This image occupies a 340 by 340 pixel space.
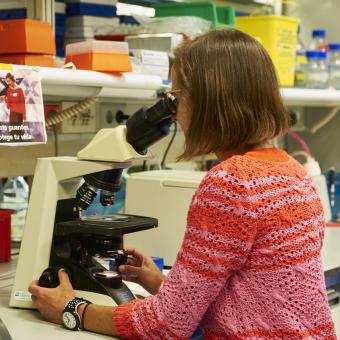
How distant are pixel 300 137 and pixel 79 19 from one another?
65.9 inches

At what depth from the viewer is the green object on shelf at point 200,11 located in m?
2.66

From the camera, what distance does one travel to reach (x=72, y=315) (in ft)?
5.01

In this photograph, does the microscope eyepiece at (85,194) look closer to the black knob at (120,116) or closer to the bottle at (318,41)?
the black knob at (120,116)

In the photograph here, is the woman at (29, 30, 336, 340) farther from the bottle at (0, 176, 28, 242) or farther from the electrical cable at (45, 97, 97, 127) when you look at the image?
the bottle at (0, 176, 28, 242)

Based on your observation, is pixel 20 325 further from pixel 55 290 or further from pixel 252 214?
pixel 252 214

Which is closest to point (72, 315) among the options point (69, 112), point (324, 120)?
point (69, 112)

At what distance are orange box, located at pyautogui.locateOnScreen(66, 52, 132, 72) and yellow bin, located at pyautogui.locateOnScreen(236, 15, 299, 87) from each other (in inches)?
38.3

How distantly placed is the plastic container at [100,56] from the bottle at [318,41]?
1.57m

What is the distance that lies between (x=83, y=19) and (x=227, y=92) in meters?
1.14

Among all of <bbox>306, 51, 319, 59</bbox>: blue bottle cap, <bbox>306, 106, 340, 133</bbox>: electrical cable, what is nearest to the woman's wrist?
<bbox>306, 51, 319, 59</bbox>: blue bottle cap

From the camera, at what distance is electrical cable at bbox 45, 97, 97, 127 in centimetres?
228

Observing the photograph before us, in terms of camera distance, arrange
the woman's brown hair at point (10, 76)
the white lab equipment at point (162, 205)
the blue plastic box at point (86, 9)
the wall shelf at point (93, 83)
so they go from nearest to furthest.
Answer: the woman's brown hair at point (10, 76)
the wall shelf at point (93, 83)
the white lab equipment at point (162, 205)
the blue plastic box at point (86, 9)

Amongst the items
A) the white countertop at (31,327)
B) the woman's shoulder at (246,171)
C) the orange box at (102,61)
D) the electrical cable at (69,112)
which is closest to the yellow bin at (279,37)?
the electrical cable at (69,112)

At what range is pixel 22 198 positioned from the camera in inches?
99.9
